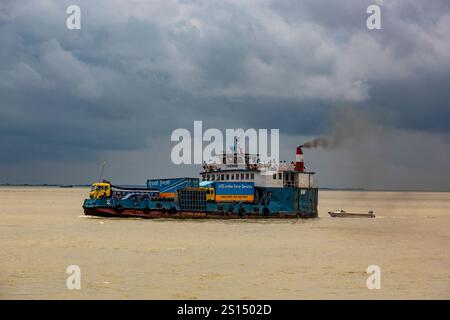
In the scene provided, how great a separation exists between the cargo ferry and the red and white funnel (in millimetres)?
228

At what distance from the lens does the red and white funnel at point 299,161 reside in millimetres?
58938

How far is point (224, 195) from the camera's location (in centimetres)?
5397

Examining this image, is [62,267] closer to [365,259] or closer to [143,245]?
[143,245]

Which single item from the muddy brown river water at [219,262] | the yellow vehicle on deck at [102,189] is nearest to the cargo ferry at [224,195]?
the yellow vehicle on deck at [102,189]

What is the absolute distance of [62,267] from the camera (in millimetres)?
26438

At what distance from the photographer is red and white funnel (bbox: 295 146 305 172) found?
193 ft

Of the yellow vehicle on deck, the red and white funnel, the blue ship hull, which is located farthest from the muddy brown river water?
the red and white funnel

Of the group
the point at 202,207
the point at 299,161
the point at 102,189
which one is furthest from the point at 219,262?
the point at 299,161

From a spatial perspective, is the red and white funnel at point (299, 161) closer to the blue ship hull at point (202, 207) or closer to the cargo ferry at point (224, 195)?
the cargo ferry at point (224, 195)

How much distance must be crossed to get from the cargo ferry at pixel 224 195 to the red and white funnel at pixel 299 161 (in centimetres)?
23

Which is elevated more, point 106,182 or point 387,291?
point 106,182

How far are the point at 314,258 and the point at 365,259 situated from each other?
2.57 metres

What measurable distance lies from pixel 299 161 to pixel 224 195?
9.68 metres
